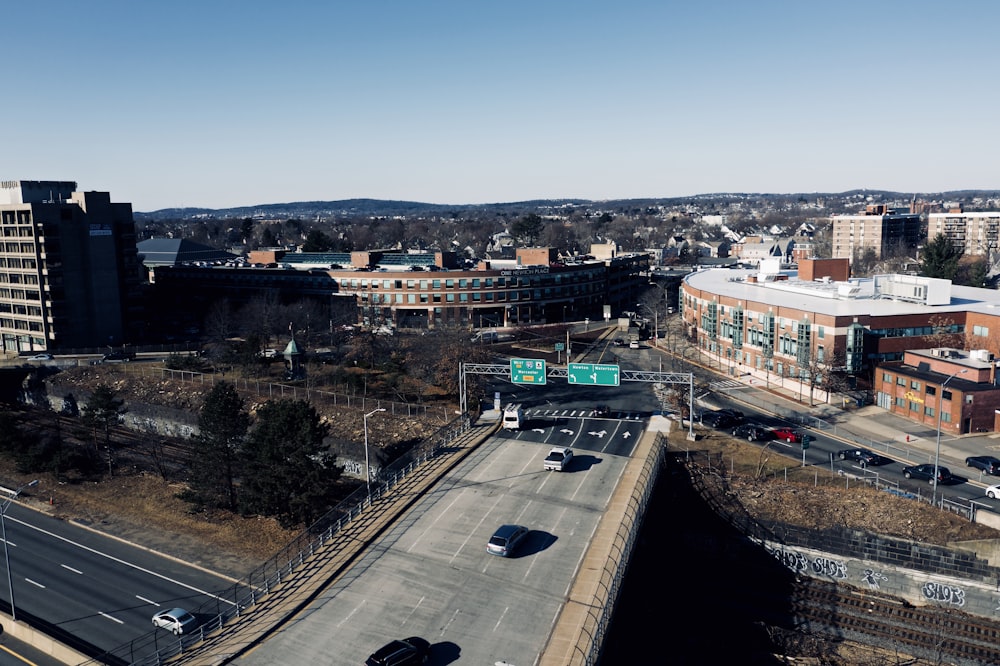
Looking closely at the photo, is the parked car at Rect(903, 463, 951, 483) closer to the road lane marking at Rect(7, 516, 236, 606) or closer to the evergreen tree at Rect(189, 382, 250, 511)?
the road lane marking at Rect(7, 516, 236, 606)

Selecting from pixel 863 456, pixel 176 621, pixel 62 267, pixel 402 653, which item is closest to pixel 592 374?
pixel 863 456

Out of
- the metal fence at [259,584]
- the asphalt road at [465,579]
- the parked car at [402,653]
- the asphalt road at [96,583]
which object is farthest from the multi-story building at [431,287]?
the parked car at [402,653]

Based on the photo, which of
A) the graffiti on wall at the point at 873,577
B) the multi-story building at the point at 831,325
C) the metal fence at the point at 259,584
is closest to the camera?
the metal fence at the point at 259,584

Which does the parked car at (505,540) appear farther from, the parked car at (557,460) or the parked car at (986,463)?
the parked car at (986,463)

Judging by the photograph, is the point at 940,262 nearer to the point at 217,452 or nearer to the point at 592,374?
the point at 592,374

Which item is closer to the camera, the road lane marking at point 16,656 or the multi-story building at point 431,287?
the road lane marking at point 16,656
